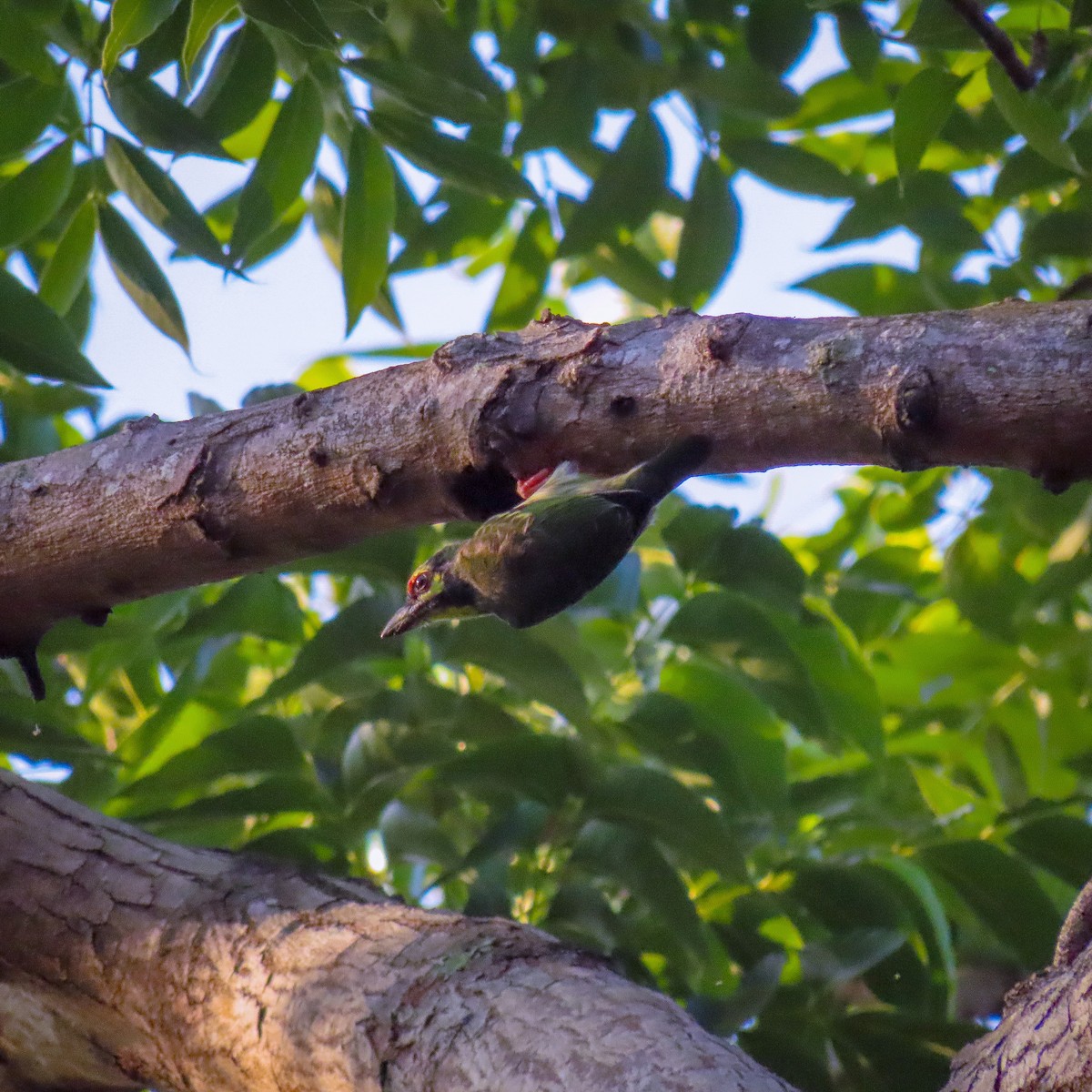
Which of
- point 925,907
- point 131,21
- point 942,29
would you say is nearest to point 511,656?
point 925,907

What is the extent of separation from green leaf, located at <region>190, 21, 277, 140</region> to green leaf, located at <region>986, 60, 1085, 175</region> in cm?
93

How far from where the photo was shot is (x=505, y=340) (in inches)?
43.0

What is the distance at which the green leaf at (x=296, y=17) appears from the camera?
3.79 ft

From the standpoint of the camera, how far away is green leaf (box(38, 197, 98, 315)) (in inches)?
64.9

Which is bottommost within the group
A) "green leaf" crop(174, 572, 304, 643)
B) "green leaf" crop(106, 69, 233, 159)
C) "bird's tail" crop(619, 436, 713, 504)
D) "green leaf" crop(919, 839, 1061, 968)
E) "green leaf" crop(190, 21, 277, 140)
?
"green leaf" crop(919, 839, 1061, 968)

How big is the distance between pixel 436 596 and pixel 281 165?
0.75m

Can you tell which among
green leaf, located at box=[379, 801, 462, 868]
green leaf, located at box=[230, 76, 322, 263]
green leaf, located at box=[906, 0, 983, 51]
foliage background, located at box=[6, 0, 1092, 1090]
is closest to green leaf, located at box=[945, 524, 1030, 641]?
foliage background, located at box=[6, 0, 1092, 1090]

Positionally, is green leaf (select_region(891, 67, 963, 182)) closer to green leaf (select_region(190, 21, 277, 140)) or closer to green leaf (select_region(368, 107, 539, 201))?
green leaf (select_region(368, 107, 539, 201))

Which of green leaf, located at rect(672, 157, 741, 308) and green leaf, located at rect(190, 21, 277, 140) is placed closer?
green leaf, located at rect(190, 21, 277, 140)

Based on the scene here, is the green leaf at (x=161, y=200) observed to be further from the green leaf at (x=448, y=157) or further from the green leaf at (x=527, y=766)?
the green leaf at (x=527, y=766)

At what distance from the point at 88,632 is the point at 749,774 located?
3.04ft

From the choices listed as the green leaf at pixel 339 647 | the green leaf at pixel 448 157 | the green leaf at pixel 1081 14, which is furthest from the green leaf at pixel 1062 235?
the green leaf at pixel 339 647

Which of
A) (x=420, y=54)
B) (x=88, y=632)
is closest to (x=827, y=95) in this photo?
(x=420, y=54)

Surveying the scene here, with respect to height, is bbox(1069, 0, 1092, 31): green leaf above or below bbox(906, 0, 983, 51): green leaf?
below
